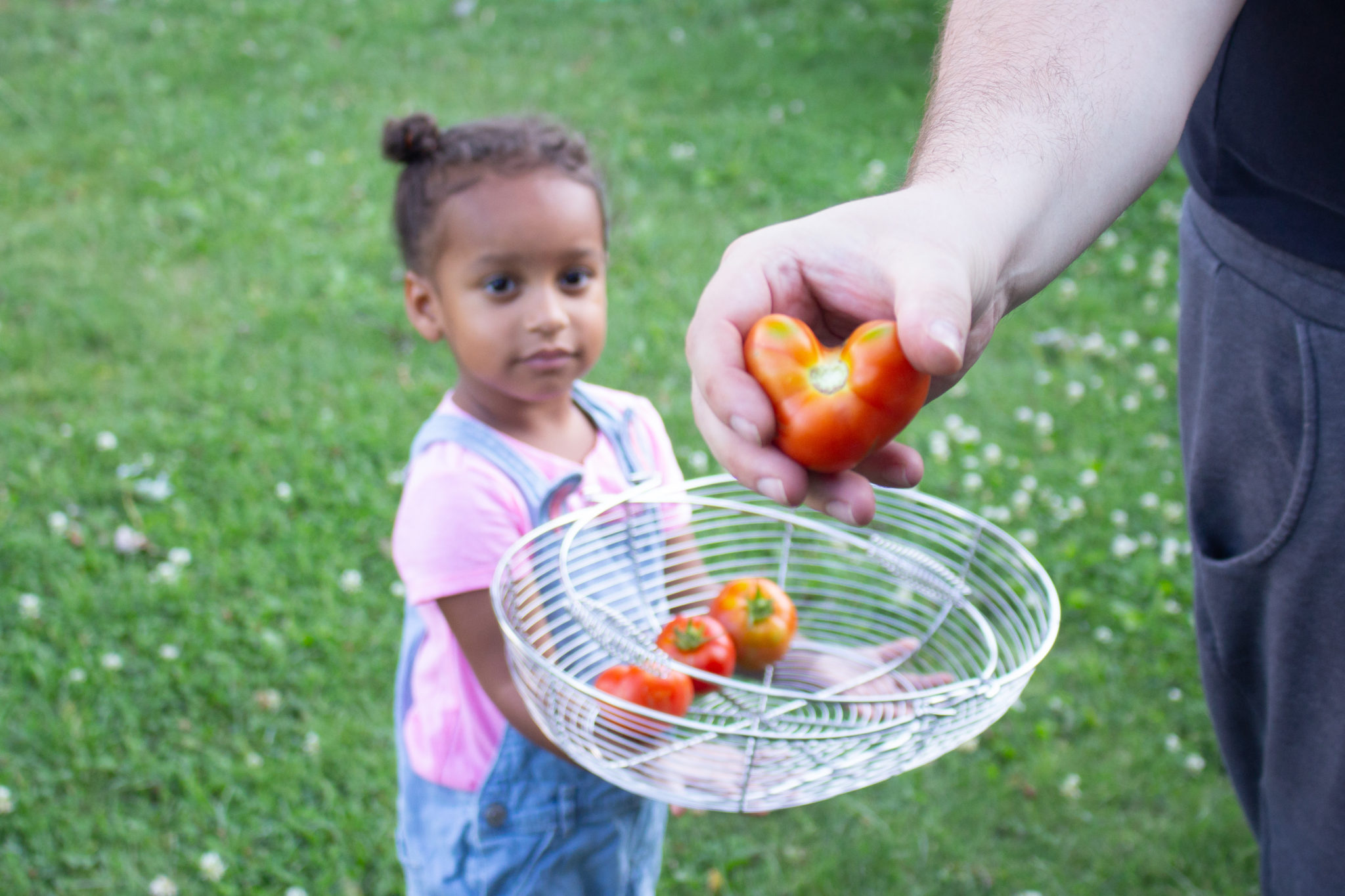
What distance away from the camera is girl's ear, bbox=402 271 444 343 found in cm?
197

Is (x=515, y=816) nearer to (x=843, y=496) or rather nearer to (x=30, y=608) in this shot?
(x=843, y=496)

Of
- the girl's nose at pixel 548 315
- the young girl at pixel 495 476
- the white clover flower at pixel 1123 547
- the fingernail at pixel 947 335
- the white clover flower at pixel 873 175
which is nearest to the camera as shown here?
the fingernail at pixel 947 335

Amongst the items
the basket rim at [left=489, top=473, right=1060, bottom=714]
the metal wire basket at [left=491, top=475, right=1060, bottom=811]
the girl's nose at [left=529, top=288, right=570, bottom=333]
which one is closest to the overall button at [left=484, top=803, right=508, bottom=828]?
the metal wire basket at [left=491, top=475, right=1060, bottom=811]

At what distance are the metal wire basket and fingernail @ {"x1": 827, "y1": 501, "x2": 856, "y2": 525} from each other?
0.62 ft

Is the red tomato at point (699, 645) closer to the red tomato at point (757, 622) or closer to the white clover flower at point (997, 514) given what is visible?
the red tomato at point (757, 622)

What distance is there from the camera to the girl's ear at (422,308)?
1.97 m

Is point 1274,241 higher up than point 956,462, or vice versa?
point 1274,241

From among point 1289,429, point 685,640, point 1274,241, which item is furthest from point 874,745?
point 1274,241

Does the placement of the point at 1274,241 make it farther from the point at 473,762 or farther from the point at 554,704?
the point at 473,762

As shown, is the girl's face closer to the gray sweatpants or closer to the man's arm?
the man's arm

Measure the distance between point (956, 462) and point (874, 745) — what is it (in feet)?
8.05

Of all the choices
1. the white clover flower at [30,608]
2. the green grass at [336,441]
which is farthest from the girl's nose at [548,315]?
Result: the white clover flower at [30,608]

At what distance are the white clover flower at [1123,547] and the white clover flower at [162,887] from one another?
2703 mm

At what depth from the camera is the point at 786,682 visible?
193 cm
